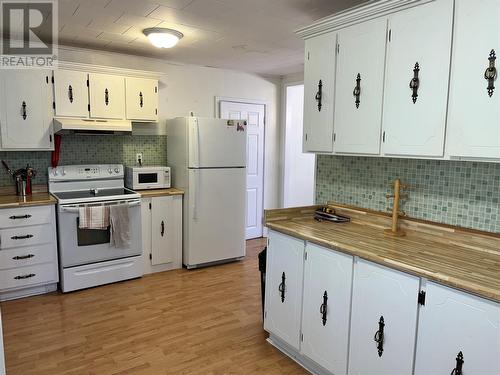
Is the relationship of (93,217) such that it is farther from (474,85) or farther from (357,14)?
(474,85)

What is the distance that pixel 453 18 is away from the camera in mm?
1849

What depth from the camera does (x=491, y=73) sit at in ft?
5.64

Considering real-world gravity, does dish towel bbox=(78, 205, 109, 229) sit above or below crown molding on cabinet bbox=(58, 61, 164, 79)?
below

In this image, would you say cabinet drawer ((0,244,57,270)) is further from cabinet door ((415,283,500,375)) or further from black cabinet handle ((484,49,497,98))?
black cabinet handle ((484,49,497,98))

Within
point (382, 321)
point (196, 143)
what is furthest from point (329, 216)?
point (196, 143)

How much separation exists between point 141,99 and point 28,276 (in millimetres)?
2079

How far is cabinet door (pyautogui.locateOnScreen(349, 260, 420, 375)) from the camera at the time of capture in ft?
5.71

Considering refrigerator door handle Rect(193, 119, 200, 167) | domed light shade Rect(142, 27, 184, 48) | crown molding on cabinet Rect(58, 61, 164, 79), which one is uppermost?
domed light shade Rect(142, 27, 184, 48)

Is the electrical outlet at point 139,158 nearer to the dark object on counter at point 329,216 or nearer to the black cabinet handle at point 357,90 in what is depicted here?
the dark object on counter at point 329,216

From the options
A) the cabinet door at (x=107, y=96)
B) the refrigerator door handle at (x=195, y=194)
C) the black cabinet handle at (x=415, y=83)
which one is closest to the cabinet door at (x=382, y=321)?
the black cabinet handle at (x=415, y=83)

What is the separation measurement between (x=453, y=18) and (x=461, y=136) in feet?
1.96

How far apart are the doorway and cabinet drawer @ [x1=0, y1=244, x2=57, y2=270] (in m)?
3.19

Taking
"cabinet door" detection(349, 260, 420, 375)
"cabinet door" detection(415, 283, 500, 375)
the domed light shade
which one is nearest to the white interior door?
the domed light shade

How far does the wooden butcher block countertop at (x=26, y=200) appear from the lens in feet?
10.5
